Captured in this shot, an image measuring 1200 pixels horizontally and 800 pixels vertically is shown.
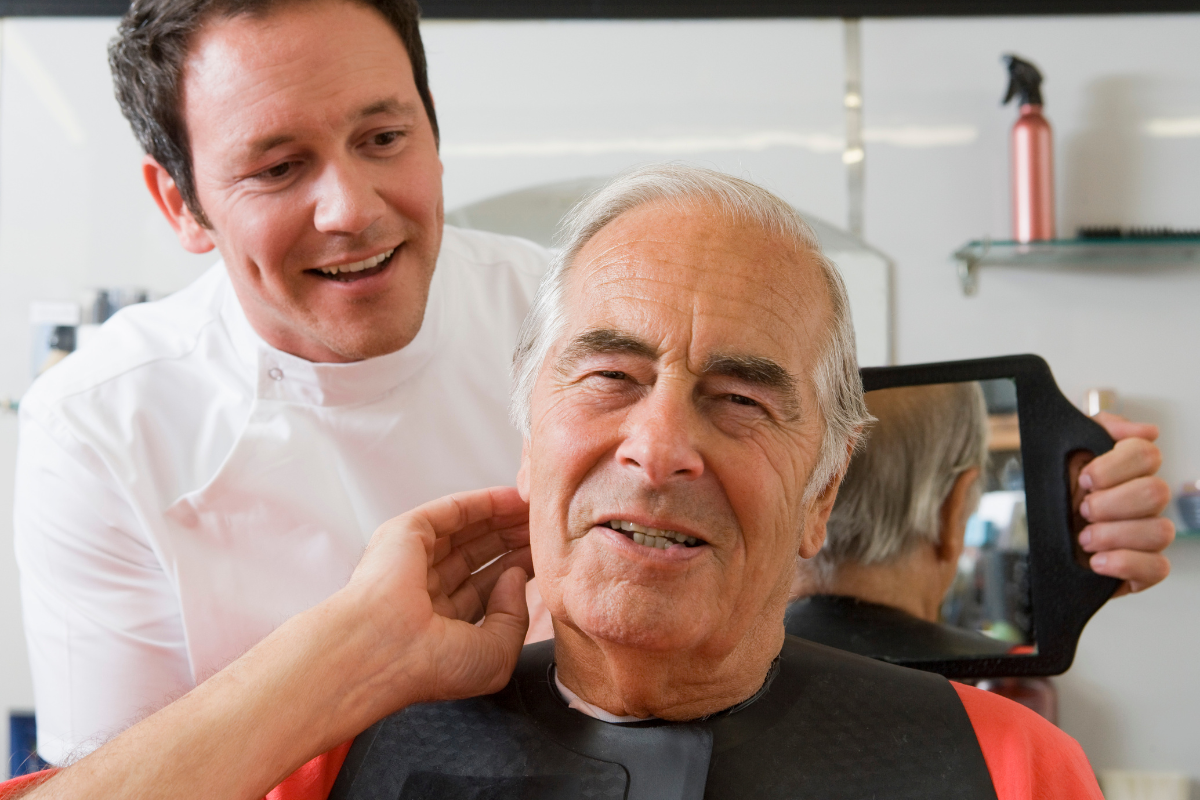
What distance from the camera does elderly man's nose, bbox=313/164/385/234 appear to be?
1.28m

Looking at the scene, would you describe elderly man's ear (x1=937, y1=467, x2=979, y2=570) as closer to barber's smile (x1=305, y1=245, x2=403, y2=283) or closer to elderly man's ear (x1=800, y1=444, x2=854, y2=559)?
elderly man's ear (x1=800, y1=444, x2=854, y2=559)

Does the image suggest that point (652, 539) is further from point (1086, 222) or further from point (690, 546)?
point (1086, 222)

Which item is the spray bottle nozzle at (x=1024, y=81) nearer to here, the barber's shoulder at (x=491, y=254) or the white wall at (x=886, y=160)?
the white wall at (x=886, y=160)

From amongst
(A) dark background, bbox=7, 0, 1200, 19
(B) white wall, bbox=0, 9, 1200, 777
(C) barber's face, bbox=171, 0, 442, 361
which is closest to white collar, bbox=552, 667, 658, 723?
(C) barber's face, bbox=171, 0, 442, 361

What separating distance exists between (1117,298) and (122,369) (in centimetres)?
246

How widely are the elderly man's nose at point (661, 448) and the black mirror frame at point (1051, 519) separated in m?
0.60

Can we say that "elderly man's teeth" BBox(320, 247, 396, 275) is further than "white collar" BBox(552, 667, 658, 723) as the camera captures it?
Yes

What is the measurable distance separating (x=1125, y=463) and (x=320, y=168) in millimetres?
1249

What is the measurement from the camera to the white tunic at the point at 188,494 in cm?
145

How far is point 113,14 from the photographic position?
2551 millimetres

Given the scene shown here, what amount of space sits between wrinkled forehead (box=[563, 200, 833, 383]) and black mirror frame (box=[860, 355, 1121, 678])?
0.42 meters

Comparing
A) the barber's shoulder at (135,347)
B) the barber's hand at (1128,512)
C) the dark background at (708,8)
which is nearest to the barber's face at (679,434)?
the barber's hand at (1128,512)

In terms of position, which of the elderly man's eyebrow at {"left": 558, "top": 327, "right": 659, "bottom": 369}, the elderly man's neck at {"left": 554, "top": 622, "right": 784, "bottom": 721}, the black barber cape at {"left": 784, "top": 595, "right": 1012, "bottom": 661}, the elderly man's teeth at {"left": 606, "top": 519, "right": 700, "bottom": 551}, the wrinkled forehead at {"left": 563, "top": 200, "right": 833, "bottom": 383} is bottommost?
the black barber cape at {"left": 784, "top": 595, "right": 1012, "bottom": 661}

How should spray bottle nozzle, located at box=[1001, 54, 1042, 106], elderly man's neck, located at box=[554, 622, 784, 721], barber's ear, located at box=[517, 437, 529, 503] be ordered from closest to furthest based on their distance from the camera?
elderly man's neck, located at box=[554, 622, 784, 721], barber's ear, located at box=[517, 437, 529, 503], spray bottle nozzle, located at box=[1001, 54, 1042, 106]
